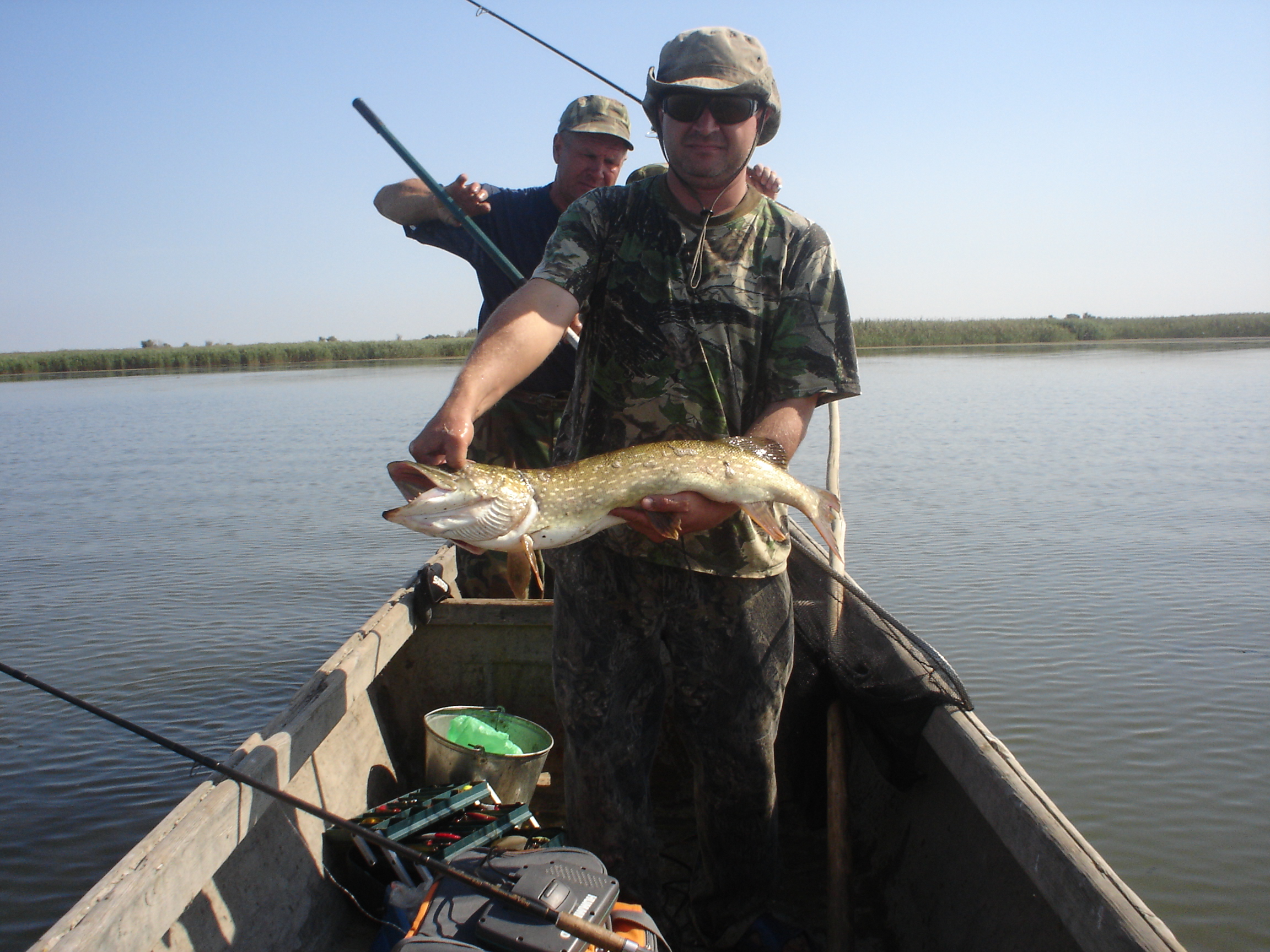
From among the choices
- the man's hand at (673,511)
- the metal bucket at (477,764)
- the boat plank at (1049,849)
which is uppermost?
the man's hand at (673,511)

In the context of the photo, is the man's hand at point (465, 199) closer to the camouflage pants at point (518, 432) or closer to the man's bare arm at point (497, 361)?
the camouflage pants at point (518, 432)

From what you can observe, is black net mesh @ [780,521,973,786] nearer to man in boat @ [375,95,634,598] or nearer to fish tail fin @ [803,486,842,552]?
fish tail fin @ [803,486,842,552]

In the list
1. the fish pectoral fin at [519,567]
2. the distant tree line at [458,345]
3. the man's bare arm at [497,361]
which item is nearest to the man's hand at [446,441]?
the man's bare arm at [497,361]

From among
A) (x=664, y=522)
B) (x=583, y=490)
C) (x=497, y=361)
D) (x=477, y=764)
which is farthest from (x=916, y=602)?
(x=497, y=361)

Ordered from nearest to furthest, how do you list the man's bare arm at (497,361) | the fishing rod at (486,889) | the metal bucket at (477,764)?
the fishing rod at (486,889)
the man's bare arm at (497,361)
the metal bucket at (477,764)

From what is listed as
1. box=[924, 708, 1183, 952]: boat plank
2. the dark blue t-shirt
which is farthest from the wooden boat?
the dark blue t-shirt

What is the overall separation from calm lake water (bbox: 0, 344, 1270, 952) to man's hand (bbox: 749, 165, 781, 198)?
3.56 metres

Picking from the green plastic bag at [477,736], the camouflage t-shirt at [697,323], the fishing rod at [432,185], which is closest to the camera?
the camouflage t-shirt at [697,323]

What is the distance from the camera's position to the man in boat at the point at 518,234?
201 inches

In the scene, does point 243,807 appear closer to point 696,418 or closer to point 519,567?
point 519,567

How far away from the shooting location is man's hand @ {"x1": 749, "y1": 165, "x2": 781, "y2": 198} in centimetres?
485

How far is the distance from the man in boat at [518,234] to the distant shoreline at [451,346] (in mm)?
48985

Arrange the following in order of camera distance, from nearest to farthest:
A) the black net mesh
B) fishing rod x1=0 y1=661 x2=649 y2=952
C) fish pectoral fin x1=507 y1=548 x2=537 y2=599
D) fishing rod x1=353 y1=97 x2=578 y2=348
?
fishing rod x1=0 y1=661 x2=649 y2=952 < fish pectoral fin x1=507 y1=548 x2=537 y2=599 < the black net mesh < fishing rod x1=353 y1=97 x2=578 y2=348

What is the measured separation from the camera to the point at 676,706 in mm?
3131
